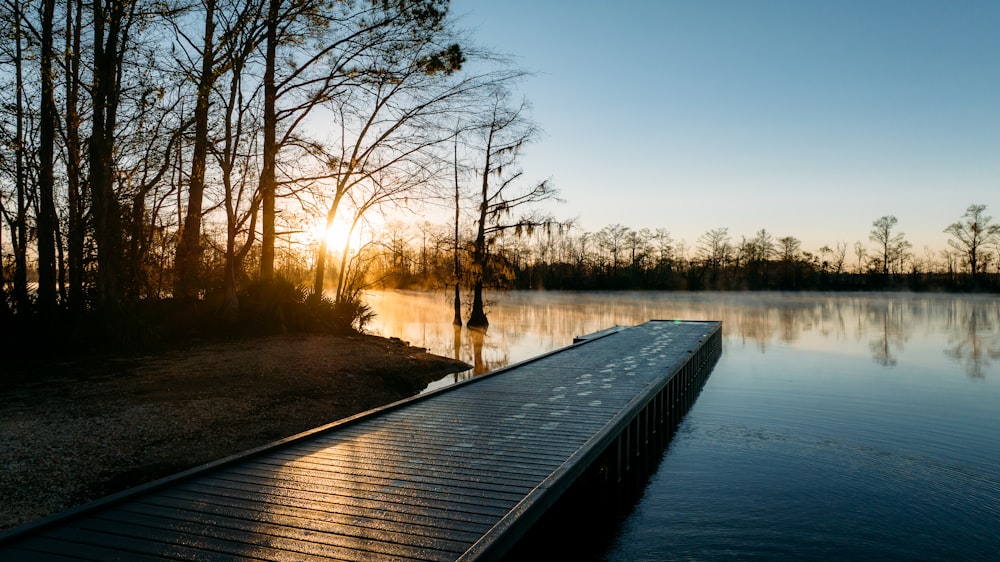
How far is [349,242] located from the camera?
18.9 m

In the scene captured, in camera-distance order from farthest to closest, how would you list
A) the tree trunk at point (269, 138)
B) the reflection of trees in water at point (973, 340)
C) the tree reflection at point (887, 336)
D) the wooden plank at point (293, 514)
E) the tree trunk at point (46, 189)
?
the tree reflection at point (887, 336) < the reflection of trees in water at point (973, 340) < the tree trunk at point (269, 138) < the tree trunk at point (46, 189) < the wooden plank at point (293, 514)

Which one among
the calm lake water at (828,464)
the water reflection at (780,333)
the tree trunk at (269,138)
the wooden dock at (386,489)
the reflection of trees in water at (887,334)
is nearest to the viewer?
the wooden dock at (386,489)

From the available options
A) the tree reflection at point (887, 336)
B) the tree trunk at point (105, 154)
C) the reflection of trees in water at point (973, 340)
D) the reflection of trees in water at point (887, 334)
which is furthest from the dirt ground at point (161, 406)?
the reflection of trees in water at point (973, 340)

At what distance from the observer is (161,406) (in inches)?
362

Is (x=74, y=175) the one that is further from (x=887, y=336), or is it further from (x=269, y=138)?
(x=887, y=336)

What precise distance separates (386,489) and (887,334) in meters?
26.7

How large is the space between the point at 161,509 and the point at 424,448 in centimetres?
232

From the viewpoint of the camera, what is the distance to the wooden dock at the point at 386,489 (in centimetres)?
388

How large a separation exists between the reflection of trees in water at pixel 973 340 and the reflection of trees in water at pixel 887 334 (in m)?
1.53

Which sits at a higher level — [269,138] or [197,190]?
[269,138]

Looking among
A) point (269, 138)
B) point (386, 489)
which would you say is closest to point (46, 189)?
point (269, 138)

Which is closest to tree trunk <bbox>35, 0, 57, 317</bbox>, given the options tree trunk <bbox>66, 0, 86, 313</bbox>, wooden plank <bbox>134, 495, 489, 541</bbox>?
tree trunk <bbox>66, 0, 86, 313</bbox>

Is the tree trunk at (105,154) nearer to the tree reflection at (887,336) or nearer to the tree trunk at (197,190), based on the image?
the tree trunk at (197,190)

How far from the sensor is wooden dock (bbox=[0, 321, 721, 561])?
3881mm
